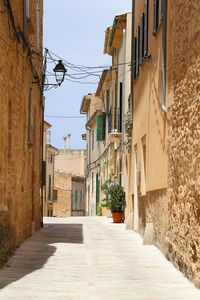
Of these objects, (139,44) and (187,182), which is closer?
(187,182)

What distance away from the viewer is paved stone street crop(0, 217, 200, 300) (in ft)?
22.9

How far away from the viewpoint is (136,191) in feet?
54.2

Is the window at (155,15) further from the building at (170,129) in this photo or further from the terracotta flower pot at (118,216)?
the terracotta flower pot at (118,216)

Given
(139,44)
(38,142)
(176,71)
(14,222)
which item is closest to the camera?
(176,71)

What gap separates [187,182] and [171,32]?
3.45 meters

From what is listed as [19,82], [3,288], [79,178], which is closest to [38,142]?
[19,82]

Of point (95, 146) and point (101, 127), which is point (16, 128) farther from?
point (95, 146)

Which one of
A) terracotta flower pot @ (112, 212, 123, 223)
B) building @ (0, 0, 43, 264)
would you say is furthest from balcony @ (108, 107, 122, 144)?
building @ (0, 0, 43, 264)

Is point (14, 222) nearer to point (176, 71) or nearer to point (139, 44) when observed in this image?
point (176, 71)

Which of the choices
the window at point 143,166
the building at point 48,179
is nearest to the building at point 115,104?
the window at point 143,166

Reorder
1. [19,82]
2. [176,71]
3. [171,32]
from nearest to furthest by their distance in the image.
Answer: [176,71]
[171,32]
[19,82]

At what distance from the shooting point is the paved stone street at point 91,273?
22.9ft

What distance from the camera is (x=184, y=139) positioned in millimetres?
8797

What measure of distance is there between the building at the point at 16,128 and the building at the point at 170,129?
2.92m
